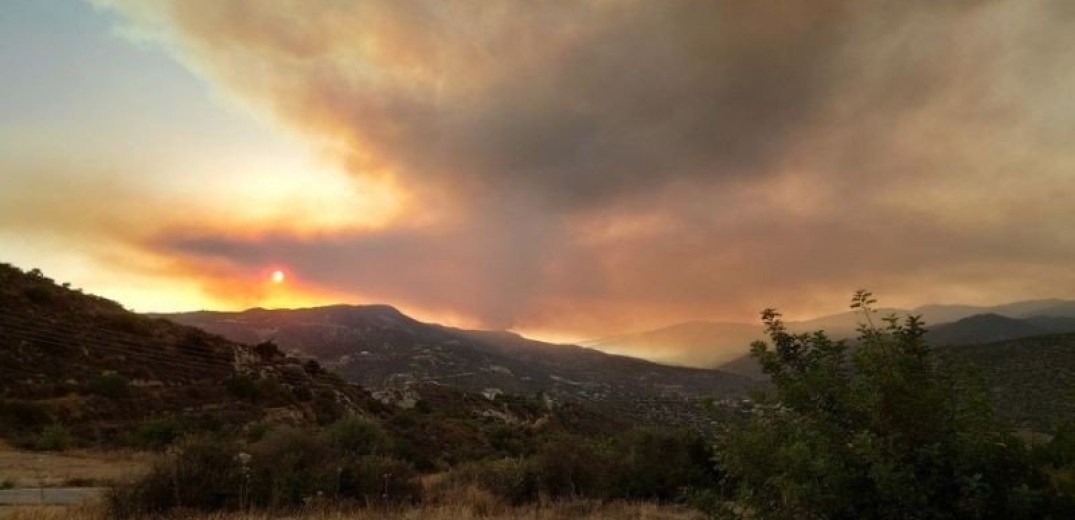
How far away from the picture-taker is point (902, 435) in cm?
723

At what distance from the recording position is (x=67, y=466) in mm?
23766

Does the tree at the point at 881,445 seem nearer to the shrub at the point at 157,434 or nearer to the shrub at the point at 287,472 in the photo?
the shrub at the point at 287,472

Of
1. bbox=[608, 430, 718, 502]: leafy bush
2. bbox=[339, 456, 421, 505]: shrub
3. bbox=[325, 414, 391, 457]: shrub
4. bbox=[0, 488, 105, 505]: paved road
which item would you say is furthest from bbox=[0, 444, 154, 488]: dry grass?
bbox=[608, 430, 718, 502]: leafy bush

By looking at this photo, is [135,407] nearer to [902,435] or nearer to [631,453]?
[631,453]

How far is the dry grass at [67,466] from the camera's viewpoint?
19.8 meters

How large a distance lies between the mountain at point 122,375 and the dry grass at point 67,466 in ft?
15.5

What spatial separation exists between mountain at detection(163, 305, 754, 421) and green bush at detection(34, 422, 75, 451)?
61995 millimetres

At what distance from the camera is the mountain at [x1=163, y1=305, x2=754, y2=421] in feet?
349

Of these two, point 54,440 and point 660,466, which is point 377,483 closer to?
point 660,466

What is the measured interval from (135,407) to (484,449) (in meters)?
22.0

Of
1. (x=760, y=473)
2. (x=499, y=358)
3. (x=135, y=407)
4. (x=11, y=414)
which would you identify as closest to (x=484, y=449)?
(x=135, y=407)

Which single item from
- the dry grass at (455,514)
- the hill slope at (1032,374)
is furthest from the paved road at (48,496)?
the hill slope at (1032,374)

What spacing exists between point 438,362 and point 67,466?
308 ft

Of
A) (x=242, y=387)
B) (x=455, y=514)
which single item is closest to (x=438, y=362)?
(x=242, y=387)
